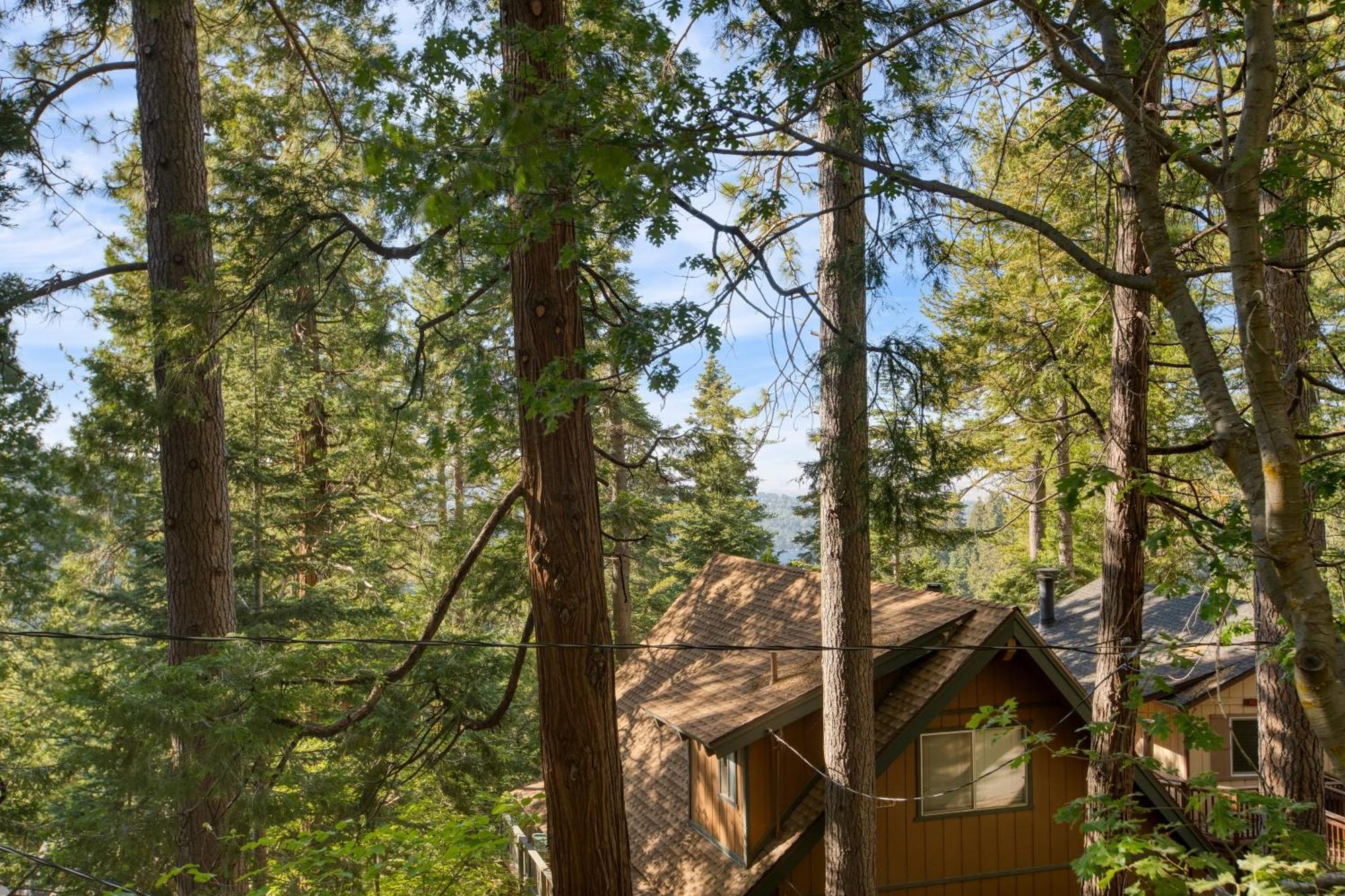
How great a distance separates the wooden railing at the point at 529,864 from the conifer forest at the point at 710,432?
0.32ft

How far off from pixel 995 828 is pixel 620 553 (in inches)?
321

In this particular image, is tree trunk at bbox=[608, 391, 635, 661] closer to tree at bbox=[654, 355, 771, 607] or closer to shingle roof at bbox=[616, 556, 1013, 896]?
shingle roof at bbox=[616, 556, 1013, 896]

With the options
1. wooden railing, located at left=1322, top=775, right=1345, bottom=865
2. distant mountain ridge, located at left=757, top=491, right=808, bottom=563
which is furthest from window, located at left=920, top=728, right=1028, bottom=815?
wooden railing, located at left=1322, top=775, right=1345, bottom=865

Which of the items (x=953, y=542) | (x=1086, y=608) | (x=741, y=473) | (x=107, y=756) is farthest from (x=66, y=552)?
(x=1086, y=608)

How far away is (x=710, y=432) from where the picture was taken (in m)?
9.12

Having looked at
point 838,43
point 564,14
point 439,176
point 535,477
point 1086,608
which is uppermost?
point 564,14

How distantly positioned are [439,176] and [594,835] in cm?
393

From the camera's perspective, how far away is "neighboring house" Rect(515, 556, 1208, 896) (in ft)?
27.2

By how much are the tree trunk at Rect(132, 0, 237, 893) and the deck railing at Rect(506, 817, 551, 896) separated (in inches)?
112

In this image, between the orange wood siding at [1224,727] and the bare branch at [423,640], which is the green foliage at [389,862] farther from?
the orange wood siding at [1224,727]

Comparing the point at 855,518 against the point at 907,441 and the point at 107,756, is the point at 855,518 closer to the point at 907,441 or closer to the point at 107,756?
the point at 907,441

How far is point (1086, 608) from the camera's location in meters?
16.6

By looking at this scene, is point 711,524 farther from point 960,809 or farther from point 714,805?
point 960,809

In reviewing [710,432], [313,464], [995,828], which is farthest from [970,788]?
[313,464]
